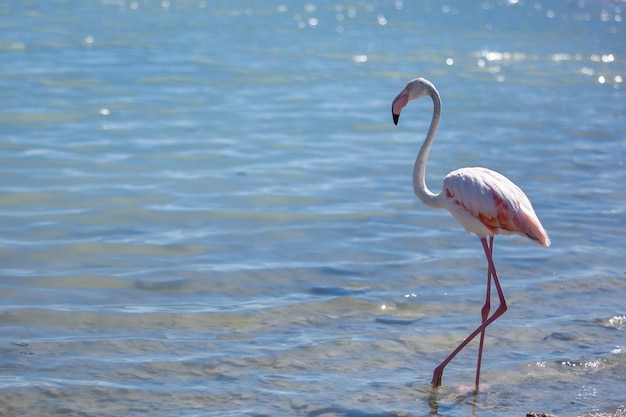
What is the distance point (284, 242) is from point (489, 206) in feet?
10.1

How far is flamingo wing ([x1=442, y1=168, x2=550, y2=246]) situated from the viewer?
5898mm

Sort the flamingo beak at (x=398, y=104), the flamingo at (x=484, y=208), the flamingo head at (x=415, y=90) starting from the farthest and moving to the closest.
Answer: the flamingo head at (x=415, y=90) < the flamingo beak at (x=398, y=104) < the flamingo at (x=484, y=208)

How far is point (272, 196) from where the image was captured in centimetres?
1011

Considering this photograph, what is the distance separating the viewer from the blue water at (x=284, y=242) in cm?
580

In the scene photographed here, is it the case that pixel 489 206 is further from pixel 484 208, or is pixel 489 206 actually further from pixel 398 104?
pixel 398 104

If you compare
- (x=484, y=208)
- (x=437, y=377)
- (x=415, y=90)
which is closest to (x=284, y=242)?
(x=415, y=90)

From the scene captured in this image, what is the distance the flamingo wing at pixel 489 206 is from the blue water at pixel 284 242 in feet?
2.97

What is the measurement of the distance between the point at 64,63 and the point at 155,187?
25.5ft

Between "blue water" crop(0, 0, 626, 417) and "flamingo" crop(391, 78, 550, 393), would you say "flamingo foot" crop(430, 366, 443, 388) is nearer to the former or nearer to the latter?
"flamingo" crop(391, 78, 550, 393)

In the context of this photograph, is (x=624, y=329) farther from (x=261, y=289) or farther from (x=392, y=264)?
(x=261, y=289)

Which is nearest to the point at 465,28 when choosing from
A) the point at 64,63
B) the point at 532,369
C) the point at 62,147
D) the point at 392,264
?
the point at 64,63

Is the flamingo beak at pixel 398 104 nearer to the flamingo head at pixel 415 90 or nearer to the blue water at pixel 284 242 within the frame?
the flamingo head at pixel 415 90

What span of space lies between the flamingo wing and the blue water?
90cm

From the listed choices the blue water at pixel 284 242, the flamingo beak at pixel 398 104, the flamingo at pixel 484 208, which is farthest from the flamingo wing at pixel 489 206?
the blue water at pixel 284 242
